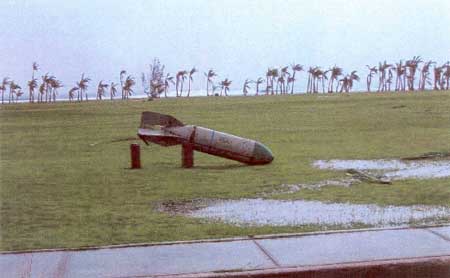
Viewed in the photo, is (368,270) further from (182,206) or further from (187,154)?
(187,154)

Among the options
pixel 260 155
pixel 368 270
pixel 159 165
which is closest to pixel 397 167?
pixel 260 155

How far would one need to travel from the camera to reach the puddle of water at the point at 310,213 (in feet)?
29.0

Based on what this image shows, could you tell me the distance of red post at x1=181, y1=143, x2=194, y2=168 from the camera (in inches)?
612

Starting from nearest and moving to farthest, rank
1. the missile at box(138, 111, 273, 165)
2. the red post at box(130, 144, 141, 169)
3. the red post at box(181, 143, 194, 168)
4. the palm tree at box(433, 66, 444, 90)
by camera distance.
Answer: the missile at box(138, 111, 273, 165) → the red post at box(181, 143, 194, 168) → the red post at box(130, 144, 141, 169) → the palm tree at box(433, 66, 444, 90)

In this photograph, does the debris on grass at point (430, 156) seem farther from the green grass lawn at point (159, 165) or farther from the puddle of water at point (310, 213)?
the puddle of water at point (310, 213)

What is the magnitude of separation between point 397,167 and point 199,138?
14.7 feet

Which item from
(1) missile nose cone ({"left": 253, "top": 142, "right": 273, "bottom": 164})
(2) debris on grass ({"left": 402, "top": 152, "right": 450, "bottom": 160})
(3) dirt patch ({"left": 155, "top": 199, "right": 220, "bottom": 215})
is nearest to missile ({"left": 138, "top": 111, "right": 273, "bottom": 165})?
(1) missile nose cone ({"left": 253, "top": 142, "right": 273, "bottom": 164})

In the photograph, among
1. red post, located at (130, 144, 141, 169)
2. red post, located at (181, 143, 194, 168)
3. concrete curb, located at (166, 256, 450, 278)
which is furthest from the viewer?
red post, located at (130, 144, 141, 169)

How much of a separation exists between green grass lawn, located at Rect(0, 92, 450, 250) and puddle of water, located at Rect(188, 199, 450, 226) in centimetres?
49

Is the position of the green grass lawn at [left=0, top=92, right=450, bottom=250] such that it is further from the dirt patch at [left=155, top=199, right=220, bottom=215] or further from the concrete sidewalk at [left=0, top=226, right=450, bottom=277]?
the concrete sidewalk at [left=0, top=226, right=450, bottom=277]

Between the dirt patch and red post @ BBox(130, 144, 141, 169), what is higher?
red post @ BBox(130, 144, 141, 169)

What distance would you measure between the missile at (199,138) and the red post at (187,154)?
0.24 ft

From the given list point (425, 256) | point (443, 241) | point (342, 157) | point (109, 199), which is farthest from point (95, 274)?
point (342, 157)

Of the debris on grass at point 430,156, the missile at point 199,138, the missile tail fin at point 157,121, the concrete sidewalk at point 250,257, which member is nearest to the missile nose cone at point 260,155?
the missile at point 199,138
